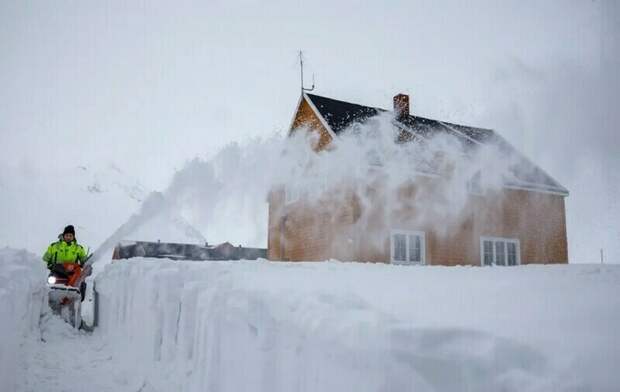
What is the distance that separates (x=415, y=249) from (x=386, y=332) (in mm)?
14031

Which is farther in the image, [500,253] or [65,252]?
[500,253]

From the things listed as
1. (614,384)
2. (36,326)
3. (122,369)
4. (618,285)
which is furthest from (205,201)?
(614,384)

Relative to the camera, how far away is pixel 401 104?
2055cm

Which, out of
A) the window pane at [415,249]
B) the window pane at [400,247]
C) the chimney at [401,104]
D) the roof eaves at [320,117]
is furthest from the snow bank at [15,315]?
the chimney at [401,104]

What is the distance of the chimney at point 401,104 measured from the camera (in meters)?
20.4

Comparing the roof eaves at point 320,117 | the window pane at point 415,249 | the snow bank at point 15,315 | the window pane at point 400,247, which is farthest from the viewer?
the roof eaves at point 320,117

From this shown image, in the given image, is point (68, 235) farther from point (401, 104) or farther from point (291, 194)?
point (401, 104)

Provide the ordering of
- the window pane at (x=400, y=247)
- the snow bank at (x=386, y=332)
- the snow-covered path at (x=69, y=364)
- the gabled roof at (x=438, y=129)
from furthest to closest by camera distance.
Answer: the gabled roof at (x=438, y=129)
the window pane at (x=400, y=247)
the snow-covered path at (x=69, y=364)
the snow bank at (x=386, y=332)

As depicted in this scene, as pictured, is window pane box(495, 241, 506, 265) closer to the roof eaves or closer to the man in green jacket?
the roof eaves

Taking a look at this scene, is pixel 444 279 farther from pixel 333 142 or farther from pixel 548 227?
pixel 548 227

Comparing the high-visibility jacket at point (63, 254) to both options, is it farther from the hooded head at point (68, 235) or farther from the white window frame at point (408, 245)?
the white window frame at point (408, 245)

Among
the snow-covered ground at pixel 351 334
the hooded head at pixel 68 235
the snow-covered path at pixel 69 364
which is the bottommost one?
the snow-covered path at pixel 69 364

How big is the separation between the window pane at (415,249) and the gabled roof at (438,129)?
4.03 meters

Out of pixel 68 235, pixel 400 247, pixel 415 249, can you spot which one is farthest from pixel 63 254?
pixel 415 249
